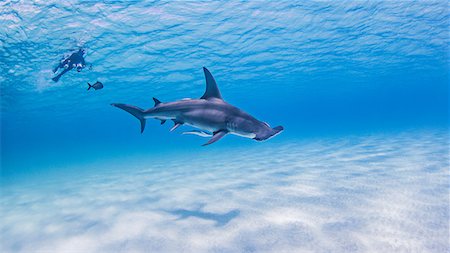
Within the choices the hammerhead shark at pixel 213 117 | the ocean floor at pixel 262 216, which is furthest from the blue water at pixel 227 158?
the hammerhead shark at pixel 213 117

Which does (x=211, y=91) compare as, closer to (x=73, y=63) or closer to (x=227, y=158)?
(x=227, y=158)

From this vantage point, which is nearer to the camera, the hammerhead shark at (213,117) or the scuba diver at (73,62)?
the hammerhead shark at (213,117)

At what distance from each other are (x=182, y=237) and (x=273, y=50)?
22.8m

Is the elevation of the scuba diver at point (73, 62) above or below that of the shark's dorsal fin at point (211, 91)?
above

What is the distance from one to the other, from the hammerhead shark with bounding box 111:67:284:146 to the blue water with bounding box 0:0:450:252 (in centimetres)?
180

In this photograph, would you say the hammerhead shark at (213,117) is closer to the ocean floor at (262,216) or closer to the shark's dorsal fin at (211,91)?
the shark's dorsal fin at (211,91)

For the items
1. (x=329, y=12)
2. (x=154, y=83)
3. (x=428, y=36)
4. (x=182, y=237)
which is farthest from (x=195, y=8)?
(x=428, y=36)

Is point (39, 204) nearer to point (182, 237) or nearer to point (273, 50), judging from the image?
point (182, 237)

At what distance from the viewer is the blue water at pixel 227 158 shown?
467 cm

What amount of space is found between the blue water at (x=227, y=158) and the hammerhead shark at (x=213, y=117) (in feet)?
5.91

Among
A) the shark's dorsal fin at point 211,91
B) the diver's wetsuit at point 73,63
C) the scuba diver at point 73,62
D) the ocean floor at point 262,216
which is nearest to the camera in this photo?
the ocean floor at point 262,216

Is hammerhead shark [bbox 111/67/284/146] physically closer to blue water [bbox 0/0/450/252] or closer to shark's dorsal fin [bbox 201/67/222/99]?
shark's dorsal fin [bbox 201/67/222/99]

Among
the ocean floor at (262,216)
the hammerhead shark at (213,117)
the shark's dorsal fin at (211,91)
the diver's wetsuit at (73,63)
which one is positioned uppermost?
the diver's wetsuit at (73,63)

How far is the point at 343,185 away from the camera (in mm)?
7039
